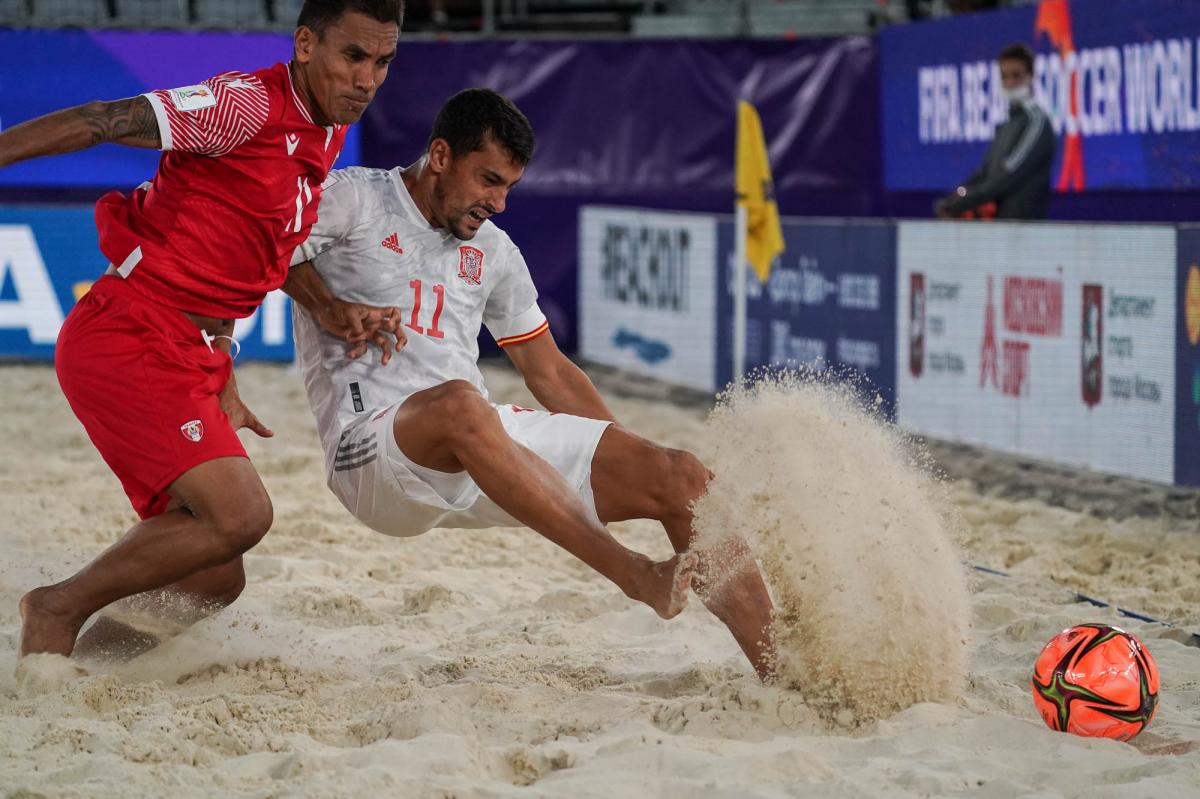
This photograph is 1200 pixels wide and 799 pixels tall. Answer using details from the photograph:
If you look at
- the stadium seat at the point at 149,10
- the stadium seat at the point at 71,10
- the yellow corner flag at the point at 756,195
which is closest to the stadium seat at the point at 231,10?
the stadium seat at the point at 149,10

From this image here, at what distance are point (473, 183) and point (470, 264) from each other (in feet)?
1.01

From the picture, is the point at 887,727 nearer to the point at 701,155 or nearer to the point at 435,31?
the point at 701,155

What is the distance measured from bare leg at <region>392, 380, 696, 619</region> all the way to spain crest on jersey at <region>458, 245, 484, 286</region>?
0.66 meters

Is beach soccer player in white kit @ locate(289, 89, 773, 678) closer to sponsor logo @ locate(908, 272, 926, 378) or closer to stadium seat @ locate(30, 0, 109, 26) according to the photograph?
sponsor logo @ locate(908, 272, 926, 378)

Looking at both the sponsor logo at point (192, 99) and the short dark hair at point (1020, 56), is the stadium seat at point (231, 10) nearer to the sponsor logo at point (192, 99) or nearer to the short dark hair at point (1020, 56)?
the short dark hair at point (1020, 56)

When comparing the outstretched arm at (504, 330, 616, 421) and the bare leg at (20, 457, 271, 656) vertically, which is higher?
the outstretched arm at (504, 330, 616, 421)

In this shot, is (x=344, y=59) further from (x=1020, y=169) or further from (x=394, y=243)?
(x=1020, y=169)

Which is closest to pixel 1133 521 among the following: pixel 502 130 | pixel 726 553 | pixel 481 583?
pixel 481 583

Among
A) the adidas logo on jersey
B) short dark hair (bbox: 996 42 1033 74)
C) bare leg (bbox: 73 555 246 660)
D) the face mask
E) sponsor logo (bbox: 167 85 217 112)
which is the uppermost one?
short dark hair (bbox: 996 42 1033 74)

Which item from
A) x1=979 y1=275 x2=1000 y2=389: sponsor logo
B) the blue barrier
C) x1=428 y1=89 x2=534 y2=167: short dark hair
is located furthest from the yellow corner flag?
x1=428 y1=89 x2=534 y2=167: short dark hair

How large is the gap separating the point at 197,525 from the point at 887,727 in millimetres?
1939

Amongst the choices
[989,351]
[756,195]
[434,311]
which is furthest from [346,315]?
[756,195]

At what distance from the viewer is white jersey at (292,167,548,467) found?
13.7ft

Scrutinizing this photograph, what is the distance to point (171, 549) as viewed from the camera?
3945 mm
